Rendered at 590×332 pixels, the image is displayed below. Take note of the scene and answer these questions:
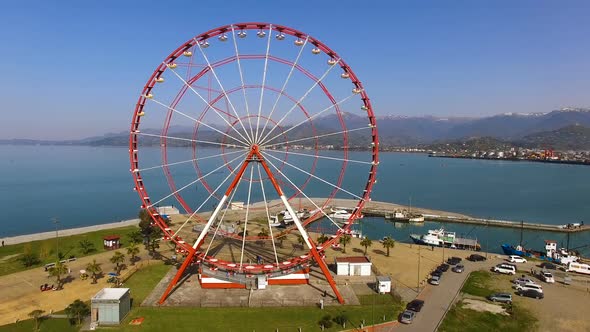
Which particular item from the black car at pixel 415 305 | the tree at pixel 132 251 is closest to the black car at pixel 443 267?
the black car at pixel 415 305

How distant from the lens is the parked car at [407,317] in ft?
89.4

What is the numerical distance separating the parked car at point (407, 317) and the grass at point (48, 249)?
36.2 m

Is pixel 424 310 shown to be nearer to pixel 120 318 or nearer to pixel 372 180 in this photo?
pixel 372 180

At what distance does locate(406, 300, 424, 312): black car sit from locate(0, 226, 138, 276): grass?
36201mm

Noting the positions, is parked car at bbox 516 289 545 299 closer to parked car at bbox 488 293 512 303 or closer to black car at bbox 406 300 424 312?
parked car at bbox 488 293 512 303

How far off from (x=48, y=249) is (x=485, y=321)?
44794 millimetres

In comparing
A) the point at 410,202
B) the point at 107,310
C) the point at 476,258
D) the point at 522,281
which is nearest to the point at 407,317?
the point at 522,281

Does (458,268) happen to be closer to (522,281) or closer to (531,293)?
(522,281)

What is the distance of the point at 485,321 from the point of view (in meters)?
28.1

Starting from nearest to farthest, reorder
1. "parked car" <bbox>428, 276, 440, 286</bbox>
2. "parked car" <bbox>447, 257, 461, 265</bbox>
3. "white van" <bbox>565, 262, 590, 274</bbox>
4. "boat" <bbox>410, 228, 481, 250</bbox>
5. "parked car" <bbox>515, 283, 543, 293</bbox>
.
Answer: "parked car" <bbox>515, 283, 543, 293</bbox> < "parked car" <bbox>428, 276, 440, 286</bbox> < "white van" <bbox>565, 262, 590, 274</bbox> < "parked car" <bbox>447, 257, 461, 265</bbox> < "boat" <bbox>410, 228, 481, 250</bbox>

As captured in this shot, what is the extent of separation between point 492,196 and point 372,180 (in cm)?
10326

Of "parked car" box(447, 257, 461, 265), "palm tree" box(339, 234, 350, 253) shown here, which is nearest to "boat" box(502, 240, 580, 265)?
"parked car" box(447, 257, 461, 265)

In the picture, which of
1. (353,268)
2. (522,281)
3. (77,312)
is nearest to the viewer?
(77,312)

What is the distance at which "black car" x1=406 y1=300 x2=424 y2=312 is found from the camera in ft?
96.3
